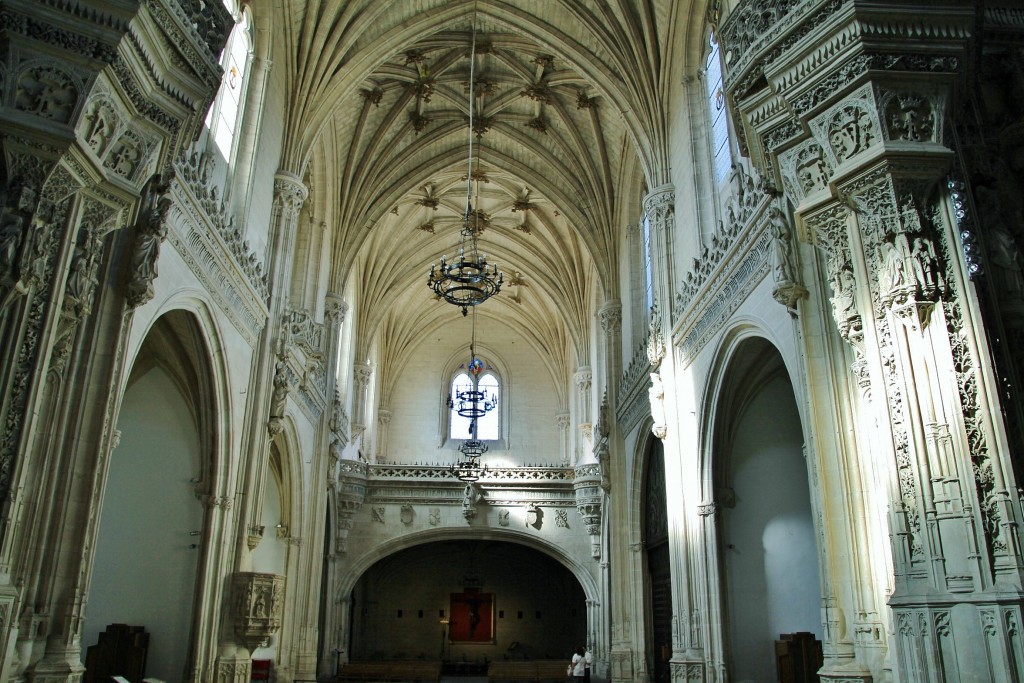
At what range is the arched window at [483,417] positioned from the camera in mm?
34531

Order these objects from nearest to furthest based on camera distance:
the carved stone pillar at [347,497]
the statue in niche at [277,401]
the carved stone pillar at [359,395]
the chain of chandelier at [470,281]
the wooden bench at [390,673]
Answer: the statue in niche at [277,401], the chain of chandelier at [470,281], the wooden bench at [390,673], the carved stone pillar at [347,497], the carved stone pillar at [359,395]

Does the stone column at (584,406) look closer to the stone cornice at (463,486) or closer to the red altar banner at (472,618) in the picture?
the stone cornice at (463,486)

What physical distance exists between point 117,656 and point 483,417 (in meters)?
23.6

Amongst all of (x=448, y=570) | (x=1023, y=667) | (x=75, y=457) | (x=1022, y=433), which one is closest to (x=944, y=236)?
(x=1022, y=433)

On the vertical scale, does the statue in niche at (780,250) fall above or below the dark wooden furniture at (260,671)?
above

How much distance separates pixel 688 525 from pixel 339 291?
1176cm

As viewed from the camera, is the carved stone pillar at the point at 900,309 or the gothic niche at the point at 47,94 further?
the gothic niche at the point at 47,94

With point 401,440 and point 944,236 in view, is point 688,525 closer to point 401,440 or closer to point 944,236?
point 944,236

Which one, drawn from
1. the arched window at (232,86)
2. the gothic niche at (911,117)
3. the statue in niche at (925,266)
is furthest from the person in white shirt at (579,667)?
the gothic niche at (911,117)

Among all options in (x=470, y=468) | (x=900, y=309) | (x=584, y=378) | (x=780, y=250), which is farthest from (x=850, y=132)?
(x=584, y=378)

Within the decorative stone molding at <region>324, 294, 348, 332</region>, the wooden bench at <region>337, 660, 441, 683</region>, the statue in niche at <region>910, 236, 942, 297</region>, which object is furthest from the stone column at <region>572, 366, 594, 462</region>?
the statue in niche at <region>910, 236, 942, 297</region>

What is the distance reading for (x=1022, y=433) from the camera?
6.29m

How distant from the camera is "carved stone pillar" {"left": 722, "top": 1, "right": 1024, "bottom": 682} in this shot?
5992 millimetres

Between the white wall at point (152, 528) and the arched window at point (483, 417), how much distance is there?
2103 centimetres
